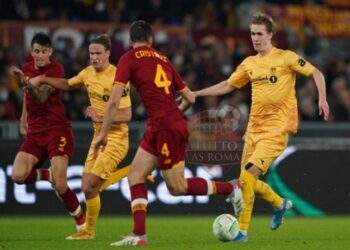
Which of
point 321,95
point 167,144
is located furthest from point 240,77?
point 167,144

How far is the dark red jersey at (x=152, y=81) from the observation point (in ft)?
38.0

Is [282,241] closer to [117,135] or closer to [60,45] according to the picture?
[117,135]

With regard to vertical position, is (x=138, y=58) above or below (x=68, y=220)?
above

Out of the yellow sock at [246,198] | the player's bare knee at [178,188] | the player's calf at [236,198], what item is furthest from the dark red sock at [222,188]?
the yellow sock at [246,198]

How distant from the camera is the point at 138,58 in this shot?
457 inches

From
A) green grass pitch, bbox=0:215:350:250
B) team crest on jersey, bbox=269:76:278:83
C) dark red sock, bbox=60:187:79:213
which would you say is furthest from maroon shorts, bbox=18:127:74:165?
team crest on jersey, bbox=269:76:278:83

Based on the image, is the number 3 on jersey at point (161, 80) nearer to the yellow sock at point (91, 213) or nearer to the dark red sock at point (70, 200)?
the yellow sock at point (91, 213)

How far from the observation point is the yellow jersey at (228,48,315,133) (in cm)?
1299

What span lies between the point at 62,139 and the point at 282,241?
115 inches

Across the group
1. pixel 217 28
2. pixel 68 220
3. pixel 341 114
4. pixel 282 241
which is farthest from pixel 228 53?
pixel 282 241

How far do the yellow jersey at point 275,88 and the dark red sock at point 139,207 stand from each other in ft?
6.65

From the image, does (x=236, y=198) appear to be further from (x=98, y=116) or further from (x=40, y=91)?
(x=40, y=91)

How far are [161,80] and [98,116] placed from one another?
72.2 inches

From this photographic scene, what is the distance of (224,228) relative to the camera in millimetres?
11984
